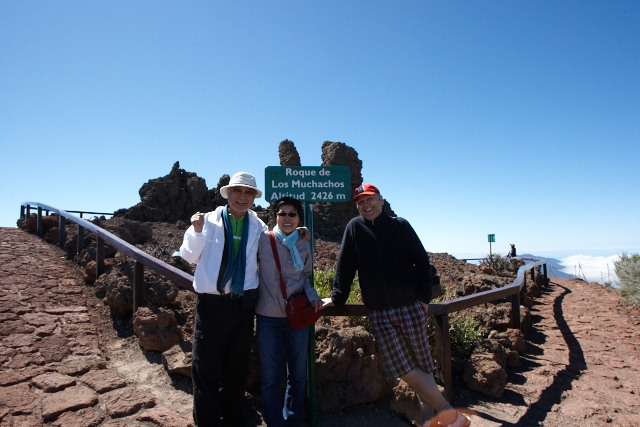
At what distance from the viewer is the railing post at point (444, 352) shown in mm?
3543

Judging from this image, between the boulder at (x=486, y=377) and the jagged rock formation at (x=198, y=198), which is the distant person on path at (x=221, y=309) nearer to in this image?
the boulder at (x=486, y=377)

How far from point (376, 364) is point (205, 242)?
6.18 ft

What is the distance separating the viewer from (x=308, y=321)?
274 cm

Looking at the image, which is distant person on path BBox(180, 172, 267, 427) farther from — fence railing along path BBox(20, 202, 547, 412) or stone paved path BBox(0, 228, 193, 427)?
fence railing along path BBox(20, 202, 547, 412)

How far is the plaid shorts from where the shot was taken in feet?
9.34

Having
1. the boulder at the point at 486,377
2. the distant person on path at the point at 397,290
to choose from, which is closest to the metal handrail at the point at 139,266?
the distant person on path at the point at 397,290

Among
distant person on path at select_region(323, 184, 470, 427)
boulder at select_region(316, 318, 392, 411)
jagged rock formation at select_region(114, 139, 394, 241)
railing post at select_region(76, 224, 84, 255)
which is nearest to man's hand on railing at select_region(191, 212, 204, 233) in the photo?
distant person on path at select_region(323, 184, 470, 427)

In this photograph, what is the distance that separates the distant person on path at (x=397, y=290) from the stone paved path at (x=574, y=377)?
947 mm

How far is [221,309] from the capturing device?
104 inches

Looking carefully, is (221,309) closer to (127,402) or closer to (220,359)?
(220,359)

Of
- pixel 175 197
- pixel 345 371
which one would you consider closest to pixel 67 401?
pixel 345 371

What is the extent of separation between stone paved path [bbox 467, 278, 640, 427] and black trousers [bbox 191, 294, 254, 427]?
6.61 ft

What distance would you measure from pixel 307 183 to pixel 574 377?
372 centimetres

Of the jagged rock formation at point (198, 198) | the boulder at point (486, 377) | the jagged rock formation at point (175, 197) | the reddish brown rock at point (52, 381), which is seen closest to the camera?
the reddish brown rock at point (52, 381)
